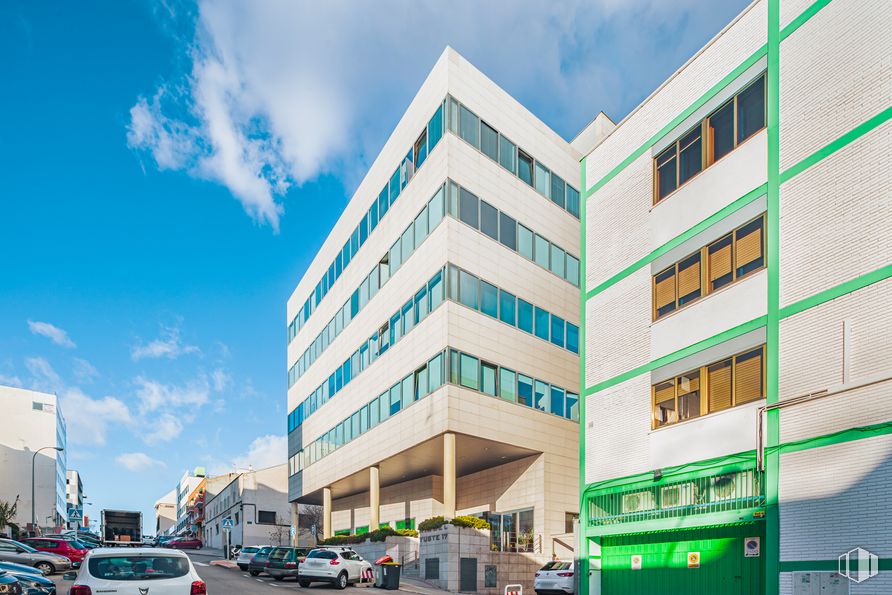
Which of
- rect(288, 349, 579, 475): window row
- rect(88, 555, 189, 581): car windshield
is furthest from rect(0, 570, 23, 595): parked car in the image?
rect(288, 349, 579, 475): window row

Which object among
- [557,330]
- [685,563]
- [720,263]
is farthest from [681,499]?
[557,330]

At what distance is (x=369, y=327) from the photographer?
43.5 m

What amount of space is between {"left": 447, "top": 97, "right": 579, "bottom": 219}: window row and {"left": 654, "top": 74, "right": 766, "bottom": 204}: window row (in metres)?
14.1

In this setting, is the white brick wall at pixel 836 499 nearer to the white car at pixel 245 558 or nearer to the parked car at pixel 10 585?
the parked car at pixel 10 585

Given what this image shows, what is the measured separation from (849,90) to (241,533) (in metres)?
75.2

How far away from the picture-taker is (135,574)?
10539 millimetres

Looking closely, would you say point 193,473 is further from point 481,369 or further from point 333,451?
point 481,369

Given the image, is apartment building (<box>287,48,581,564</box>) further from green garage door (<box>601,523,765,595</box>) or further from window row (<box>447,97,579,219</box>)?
green garage door (<box>601,523,765,595</box>)

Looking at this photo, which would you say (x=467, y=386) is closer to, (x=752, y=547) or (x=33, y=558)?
(x=752, y=547)

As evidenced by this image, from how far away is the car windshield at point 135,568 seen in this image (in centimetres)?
1046

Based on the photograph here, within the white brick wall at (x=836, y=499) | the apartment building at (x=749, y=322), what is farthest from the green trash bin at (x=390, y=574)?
the white brick wall at (x=836, y=499)

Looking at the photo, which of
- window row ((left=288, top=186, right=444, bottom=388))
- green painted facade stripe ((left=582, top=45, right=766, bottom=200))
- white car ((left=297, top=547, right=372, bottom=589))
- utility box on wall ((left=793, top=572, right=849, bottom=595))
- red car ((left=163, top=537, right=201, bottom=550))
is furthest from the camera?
red car ((left=163, top=537, right=201, bottom=550))

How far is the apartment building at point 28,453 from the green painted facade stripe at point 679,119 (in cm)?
8966

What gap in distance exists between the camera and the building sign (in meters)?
17.3
